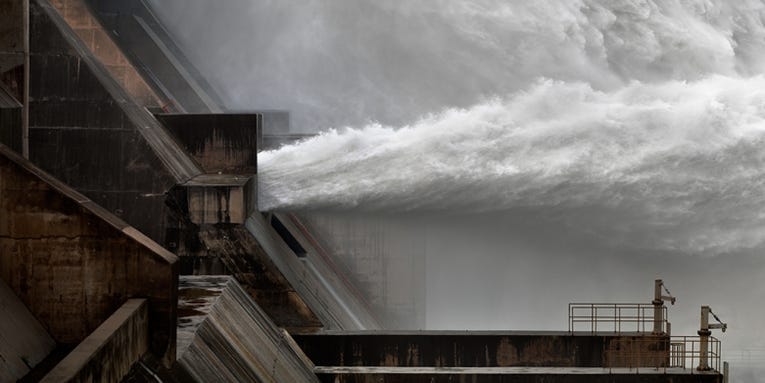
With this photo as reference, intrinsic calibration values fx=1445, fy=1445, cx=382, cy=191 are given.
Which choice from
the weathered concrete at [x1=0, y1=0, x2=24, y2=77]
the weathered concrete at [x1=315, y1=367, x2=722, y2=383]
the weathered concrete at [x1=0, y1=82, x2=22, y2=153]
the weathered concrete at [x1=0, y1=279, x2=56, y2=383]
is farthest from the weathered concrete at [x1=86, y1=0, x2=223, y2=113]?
the weathered concrete at [x1=0, y1=279, x2=56, y2=383]

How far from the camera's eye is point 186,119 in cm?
2498

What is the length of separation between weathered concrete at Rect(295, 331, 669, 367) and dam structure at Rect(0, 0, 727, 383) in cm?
2

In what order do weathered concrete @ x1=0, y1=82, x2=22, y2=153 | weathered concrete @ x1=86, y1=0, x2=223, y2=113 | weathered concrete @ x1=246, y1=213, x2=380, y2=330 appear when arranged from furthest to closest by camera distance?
weathered concrete @ x1=86, y1=0, x2=223, y2=113 < weathered concrete @ x1=246, y1=213, x2=380, y2=330 < weathered concrete @ x1=0, y1=82, x2=22, y2=153

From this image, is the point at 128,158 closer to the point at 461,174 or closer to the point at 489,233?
the point at 461,174

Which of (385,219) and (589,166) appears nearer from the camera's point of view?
(589,166)

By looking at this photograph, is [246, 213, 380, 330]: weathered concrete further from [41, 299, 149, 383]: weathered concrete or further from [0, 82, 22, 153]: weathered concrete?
[41, 299, 149, 383]: weathered concrete

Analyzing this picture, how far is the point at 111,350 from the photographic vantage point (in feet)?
36.9

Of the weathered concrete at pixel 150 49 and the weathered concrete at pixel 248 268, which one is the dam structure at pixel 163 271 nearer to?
the weathered concrete at pixel 248 268

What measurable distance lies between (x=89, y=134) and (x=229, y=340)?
21.2 feet

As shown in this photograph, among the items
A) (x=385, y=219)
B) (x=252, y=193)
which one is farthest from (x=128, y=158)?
(x=385, y=219)

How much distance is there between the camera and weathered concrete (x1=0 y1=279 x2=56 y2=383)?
11.0m

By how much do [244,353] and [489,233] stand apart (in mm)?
20654

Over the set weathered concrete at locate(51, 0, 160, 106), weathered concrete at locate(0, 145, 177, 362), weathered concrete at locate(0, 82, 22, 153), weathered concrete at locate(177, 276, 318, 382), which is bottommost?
weathered concrete at locate(177, 276, 318, 382)

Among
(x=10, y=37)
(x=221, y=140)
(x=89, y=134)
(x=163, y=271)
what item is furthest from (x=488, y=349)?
(x=163, y=271)
